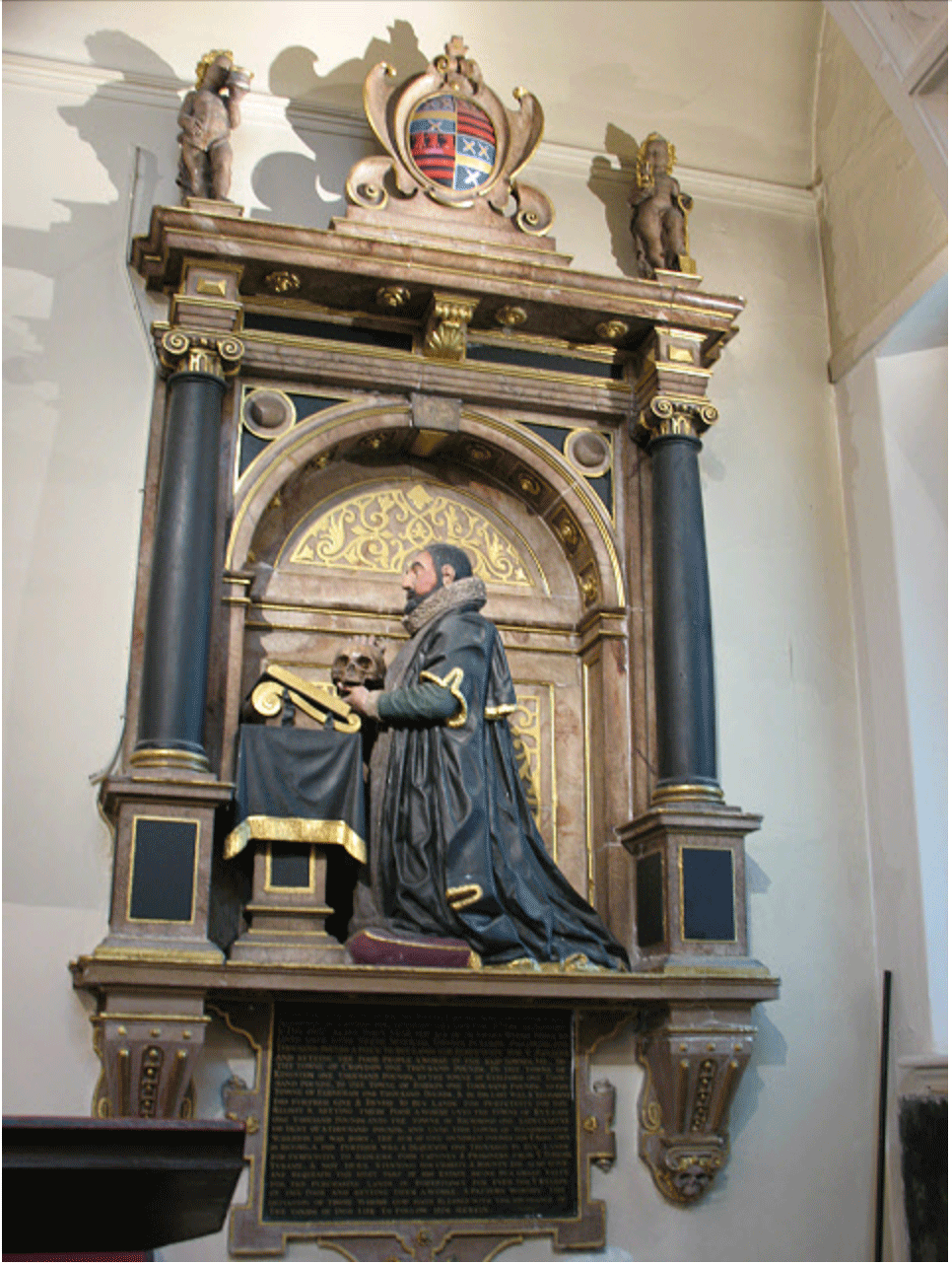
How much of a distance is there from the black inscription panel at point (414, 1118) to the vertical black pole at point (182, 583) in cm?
106

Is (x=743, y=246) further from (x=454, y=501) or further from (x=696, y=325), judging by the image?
(x=454, y=501)

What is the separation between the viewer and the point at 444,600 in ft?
18.9

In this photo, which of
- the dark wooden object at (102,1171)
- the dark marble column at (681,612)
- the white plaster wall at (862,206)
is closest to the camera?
the dark wooden object at (102,1171)

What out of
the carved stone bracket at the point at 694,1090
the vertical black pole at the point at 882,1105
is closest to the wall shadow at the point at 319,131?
the carved stone bracket at the point at 694,1090

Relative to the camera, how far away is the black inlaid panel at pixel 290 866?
202 inches

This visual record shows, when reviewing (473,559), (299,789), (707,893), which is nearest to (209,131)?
(473,559)

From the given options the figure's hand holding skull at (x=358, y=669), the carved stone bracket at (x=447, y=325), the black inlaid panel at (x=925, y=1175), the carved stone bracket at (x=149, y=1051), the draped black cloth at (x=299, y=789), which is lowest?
the black inlaid panel at (x=925, y=1175)

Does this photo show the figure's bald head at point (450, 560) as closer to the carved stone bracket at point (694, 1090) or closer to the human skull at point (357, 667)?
the human skull at point (357, 667)

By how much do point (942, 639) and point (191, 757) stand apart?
3217 mm

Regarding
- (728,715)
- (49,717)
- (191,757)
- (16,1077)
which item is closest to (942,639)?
(728,715)

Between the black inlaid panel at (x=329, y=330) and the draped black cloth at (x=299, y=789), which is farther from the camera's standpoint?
the black inlaid panel at (x=329, y=330)

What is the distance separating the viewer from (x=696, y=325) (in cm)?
624

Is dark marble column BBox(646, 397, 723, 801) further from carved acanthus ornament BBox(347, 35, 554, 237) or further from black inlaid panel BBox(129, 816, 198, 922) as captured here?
black inlaid panel BBox(129, 816, 198, 922)

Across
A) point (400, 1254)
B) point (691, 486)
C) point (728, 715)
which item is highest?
point (691, 486)
